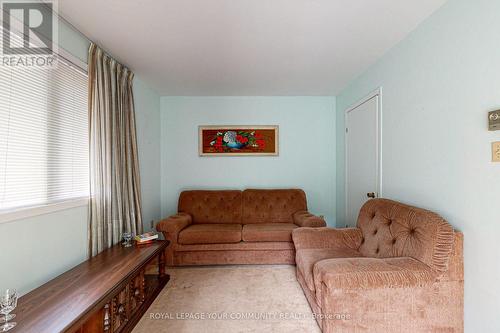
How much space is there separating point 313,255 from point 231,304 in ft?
2.82

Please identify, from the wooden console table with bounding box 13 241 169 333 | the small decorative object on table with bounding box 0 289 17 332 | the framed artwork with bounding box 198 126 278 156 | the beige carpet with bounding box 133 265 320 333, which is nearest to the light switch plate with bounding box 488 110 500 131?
the beige carpet with bounding box 133 265 320 333

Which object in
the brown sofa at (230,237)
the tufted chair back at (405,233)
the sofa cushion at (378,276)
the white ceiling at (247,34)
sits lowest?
the brown sofa at (230,237)

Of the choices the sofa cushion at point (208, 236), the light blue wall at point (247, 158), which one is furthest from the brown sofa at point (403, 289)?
the light blue wall at point (247, 158)

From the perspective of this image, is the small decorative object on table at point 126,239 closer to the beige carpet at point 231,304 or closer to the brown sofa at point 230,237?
the brown sofa at point 230,237

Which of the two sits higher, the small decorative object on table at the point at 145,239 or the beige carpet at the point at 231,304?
the small decorative object on table at the point at 145,239

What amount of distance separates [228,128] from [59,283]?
2.80 meters

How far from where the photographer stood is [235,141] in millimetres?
3807

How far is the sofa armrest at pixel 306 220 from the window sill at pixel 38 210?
231cm

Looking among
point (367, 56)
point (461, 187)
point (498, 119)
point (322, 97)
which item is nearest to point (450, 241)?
point (461, 187)

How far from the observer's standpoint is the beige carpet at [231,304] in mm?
1837

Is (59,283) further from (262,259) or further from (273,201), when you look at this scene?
(273,201)

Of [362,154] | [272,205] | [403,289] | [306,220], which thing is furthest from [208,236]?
[362,154]

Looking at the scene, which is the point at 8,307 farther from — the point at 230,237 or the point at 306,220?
the point at 306,220

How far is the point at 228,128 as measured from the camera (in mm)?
3807
